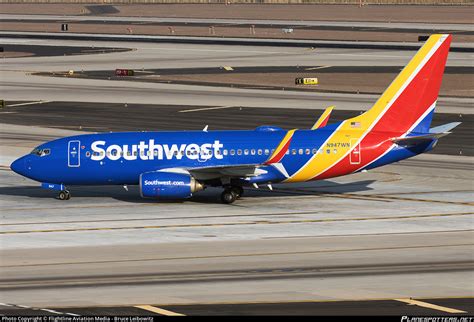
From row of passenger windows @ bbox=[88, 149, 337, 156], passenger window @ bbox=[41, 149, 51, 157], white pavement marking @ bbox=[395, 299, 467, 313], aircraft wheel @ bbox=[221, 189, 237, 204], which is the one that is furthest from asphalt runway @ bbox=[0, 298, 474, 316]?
passenger window @ bbox=[41, 149, 51, 157]

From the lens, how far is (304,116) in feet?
342

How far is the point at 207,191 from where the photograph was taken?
233 ft

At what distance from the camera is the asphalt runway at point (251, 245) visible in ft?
137

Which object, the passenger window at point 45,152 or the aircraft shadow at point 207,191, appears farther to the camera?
the aircraft shadow at point 207,191

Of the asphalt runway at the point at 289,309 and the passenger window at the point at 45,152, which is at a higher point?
the passenger window at the point at 45,152

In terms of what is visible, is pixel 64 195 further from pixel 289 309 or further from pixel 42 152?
pixel 289 309

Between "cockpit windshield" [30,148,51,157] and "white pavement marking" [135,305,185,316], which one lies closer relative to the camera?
"white pavement marking" [135,305,185,316]

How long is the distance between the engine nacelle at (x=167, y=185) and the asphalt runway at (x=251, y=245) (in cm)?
92

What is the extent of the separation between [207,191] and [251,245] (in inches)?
715

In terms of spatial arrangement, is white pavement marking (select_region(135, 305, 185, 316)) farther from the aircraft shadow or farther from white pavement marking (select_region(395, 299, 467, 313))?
the aircraft shadow

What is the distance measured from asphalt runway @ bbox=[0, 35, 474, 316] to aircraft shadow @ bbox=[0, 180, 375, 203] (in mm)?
121

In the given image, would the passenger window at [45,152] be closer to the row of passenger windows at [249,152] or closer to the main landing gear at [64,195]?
the main landing gear at [64,195]

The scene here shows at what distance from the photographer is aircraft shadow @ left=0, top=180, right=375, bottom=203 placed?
226 feet

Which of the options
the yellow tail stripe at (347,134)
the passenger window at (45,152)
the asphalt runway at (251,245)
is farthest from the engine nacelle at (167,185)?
the passenger window at (45,152)
